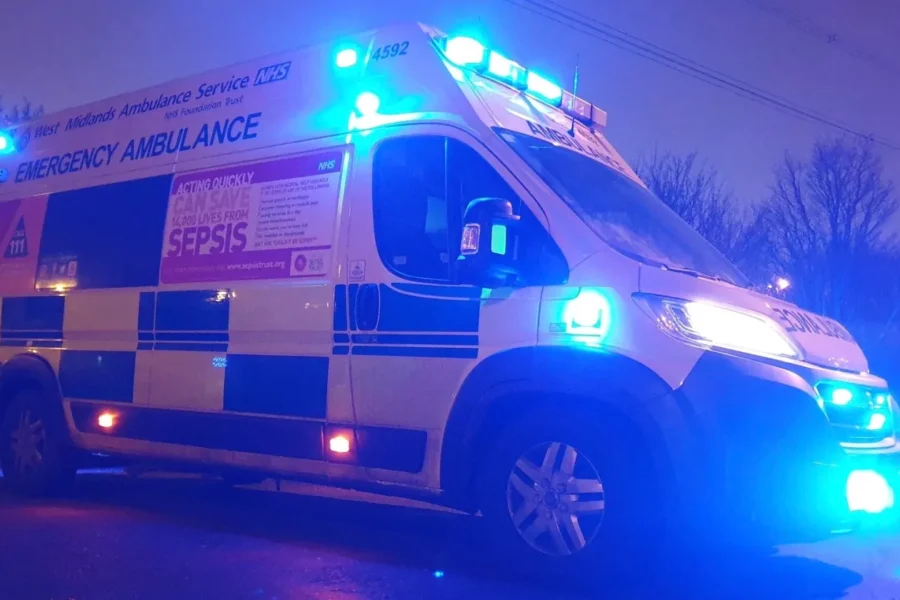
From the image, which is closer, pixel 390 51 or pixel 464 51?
pixel 464 51

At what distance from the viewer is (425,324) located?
17.3 feet

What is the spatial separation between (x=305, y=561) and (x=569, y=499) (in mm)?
1639

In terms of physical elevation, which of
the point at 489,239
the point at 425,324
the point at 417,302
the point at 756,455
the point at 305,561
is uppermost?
the point at 489,239

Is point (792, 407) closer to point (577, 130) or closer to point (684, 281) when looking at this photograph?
point (684, 281)

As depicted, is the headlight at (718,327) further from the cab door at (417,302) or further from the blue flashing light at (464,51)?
the blue flashing light at (464,51)

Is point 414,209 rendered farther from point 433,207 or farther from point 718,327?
point 718,327

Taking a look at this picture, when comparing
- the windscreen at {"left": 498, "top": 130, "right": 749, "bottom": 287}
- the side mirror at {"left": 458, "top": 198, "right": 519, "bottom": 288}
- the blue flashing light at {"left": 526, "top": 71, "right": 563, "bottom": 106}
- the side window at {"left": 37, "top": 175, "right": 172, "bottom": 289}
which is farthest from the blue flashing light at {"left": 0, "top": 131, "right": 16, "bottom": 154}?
the side mirror at {"left": 458, "top": 198, "right": 519, "bottom": 288}

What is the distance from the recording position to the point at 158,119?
7207 millimetres

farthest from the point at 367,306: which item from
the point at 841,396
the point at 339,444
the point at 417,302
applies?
the point at 841,396

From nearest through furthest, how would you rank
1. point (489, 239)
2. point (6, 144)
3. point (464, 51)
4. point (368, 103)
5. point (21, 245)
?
point (489, 239), point (464, 51), point (368, 103), point (21, 245), point (6, 144)

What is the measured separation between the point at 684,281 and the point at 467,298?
1.14m

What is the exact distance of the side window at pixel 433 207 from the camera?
4969 millimetres

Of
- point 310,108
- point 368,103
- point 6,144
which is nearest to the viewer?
point 368,103

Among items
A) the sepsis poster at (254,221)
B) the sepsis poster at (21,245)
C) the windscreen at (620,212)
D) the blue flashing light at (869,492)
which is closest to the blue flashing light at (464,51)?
the windscreen at (620,212)
